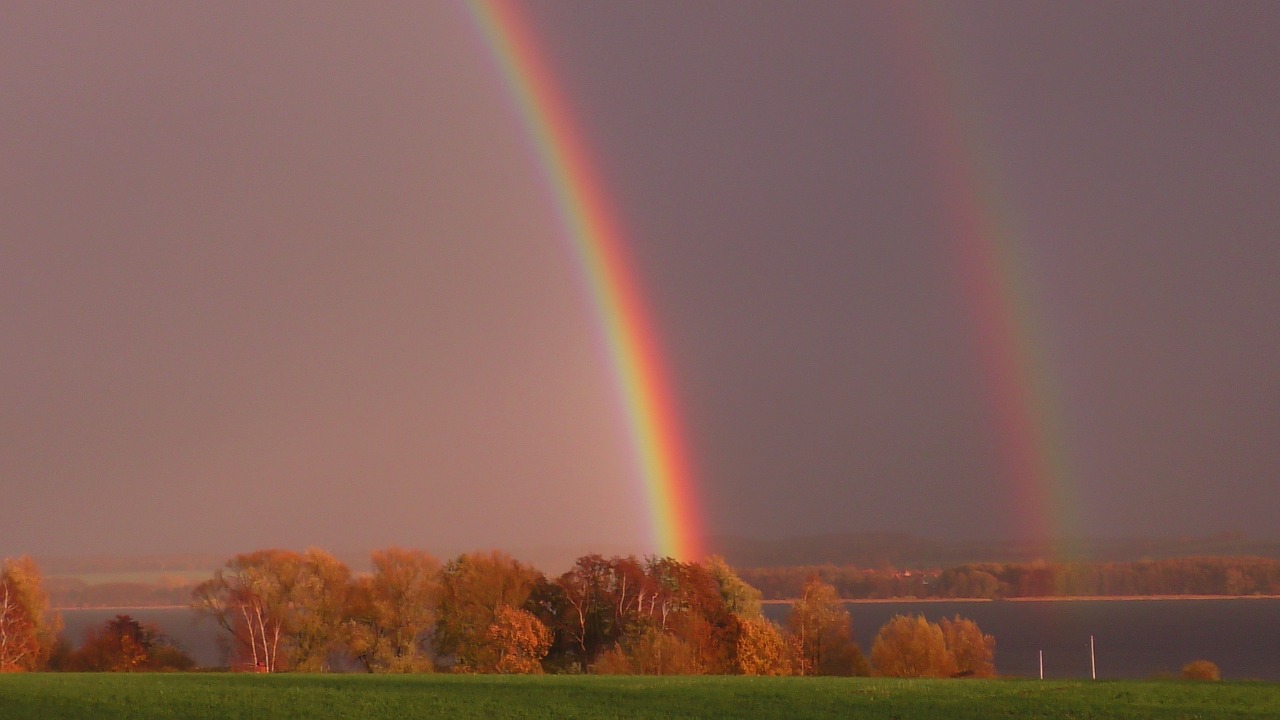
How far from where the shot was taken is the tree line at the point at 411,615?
7075cm

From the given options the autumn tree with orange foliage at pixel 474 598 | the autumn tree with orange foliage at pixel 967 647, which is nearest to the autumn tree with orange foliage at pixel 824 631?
the autumn tree with orange foliage at pixel 967 647

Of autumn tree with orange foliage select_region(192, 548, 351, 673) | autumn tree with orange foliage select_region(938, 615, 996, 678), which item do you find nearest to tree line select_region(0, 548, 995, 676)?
autumn tree with orange foliage select_region(192, 548, 351, 673)

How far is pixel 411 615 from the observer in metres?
72.3

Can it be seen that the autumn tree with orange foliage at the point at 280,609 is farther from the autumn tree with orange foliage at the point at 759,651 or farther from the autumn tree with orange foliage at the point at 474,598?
the autumn tree with orange foliage at the point at 759,651

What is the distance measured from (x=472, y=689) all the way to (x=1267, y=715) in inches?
843

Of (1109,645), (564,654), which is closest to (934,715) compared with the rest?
(564,654)

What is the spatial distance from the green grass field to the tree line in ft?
109

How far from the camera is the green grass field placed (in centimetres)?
2664

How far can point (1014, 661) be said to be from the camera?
6127 inches

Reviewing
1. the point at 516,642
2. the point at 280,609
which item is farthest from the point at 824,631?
the point at 280,609

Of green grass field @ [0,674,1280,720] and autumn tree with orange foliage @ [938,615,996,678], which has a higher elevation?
green grass field @ [0,674,1280,720]

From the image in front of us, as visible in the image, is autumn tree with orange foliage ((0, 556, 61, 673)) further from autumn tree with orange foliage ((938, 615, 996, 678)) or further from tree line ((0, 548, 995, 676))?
autumn tree with orange foliage ((938, 615, 996, 678))

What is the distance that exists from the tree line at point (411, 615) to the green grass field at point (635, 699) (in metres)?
33.2

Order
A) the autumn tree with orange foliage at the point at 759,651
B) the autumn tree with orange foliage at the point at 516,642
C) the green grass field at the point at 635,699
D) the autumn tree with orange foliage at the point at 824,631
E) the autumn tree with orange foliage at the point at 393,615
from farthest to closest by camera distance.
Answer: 1. the autumn tree with orange foliage at the point at 824,631
2. the autumn tree with orange foliage at the point at 393,615
3. the autumn tree with orange foliage at the point at 759,651
4. the autumn tree with orange foliage at the point at 516,642
5. the green grass field at the point at 635,699
